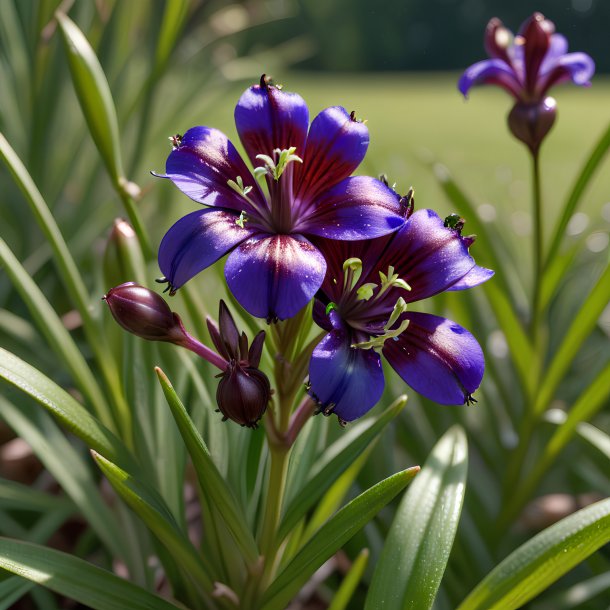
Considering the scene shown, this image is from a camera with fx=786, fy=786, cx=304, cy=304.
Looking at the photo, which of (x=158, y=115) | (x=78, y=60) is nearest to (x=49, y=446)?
(x=78, y=60)

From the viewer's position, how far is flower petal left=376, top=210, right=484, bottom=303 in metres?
0.70

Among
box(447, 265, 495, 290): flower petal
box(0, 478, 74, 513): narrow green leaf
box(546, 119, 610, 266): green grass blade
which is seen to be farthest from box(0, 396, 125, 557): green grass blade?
box(546, 119, 610, 266): green grass blade

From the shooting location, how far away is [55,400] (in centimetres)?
80

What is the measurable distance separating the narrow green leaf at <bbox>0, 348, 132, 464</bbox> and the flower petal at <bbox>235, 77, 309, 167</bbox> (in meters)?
0.32

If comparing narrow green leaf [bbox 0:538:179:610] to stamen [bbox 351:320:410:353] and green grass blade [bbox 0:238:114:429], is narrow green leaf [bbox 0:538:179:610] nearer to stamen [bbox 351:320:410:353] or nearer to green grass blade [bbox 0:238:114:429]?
green grass blade [bbox 0:238:114:429]

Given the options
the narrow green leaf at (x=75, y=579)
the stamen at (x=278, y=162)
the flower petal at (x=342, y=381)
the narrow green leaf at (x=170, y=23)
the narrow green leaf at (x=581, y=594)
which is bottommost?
the narrow green leaf at (x=581, y=594)

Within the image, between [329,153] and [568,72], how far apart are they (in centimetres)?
61

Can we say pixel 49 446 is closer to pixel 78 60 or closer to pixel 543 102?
pixel 78 60

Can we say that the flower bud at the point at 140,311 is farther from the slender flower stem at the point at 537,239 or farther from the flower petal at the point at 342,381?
the slender flower stem at the point at 537,239

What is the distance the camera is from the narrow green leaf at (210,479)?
73cm

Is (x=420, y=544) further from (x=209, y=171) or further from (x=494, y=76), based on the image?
(x=494, y=76)

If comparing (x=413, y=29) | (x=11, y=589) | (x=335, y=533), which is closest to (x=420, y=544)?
(x=335, y=533)

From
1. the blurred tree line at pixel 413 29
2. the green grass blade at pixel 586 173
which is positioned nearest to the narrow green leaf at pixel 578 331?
the green grass blade at pixel 586 173

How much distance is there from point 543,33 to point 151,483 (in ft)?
2.80
